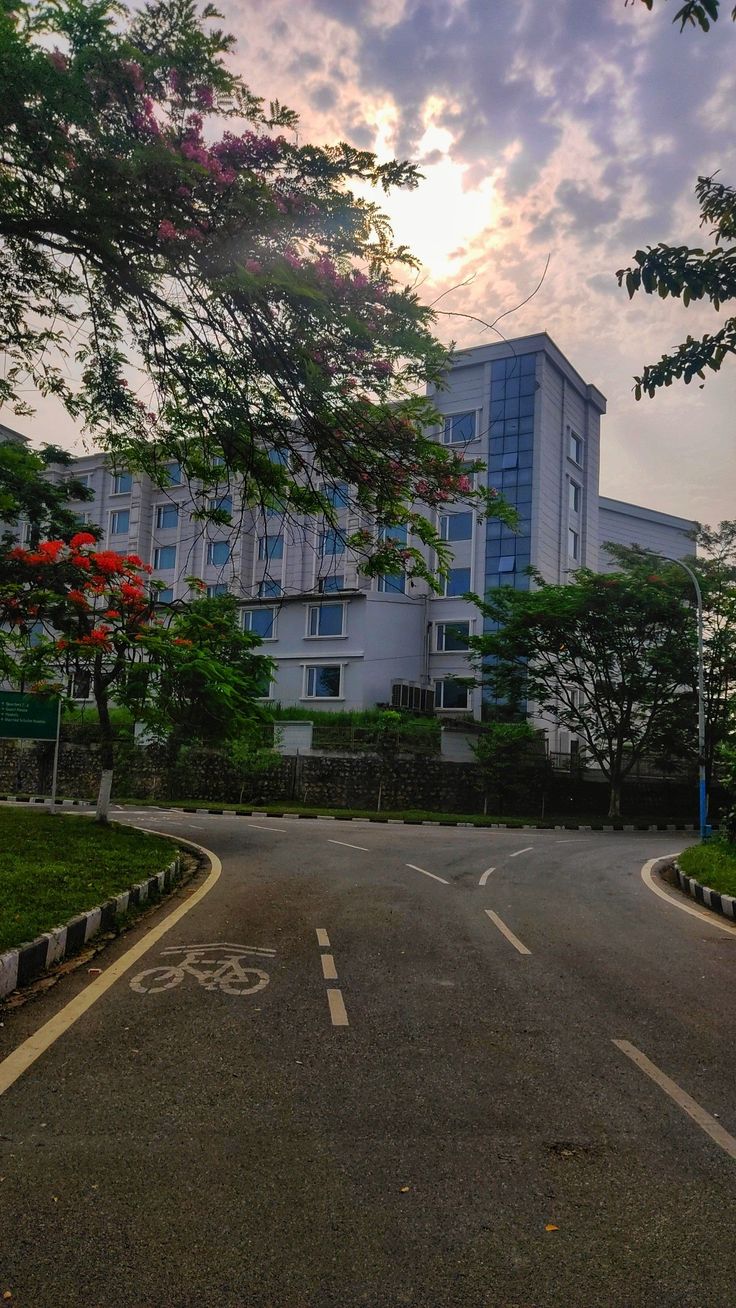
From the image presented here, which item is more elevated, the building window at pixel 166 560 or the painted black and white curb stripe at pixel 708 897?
the building window at pixel 166 560

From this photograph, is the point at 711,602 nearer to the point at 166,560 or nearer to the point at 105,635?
the point at 105,635

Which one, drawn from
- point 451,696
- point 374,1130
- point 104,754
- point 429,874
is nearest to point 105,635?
point 104,754

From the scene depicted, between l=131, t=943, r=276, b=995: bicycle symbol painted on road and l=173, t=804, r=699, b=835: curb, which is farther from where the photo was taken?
l=173, t=804, r=699, b=835: curb

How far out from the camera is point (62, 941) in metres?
7.37

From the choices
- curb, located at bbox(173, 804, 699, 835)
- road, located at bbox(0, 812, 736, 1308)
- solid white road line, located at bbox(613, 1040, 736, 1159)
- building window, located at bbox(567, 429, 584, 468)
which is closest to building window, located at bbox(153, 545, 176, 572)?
curb, located at bbox(173, 804, 699, 835)

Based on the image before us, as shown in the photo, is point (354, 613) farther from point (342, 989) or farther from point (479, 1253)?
point (479, 1253)

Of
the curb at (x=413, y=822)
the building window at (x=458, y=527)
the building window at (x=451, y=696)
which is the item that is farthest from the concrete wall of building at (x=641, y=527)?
the curb at (x=413, y=822)

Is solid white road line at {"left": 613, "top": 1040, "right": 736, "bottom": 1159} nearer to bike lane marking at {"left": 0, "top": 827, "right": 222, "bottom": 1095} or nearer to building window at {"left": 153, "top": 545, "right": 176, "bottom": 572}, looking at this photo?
bike lane marking at {"left": 0, "top": 827, "right": 222, "bottom": 1095}

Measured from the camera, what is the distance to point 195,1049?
4984 mm

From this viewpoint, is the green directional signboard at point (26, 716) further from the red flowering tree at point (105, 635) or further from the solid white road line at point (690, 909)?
the solid white road line at point (690, 909)

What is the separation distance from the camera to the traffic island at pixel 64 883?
684 cm

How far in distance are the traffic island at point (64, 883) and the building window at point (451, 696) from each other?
25075 mm

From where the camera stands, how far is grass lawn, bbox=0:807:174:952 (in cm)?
776

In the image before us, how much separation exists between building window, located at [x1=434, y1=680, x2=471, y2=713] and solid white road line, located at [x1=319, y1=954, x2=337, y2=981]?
3249 centimetres
